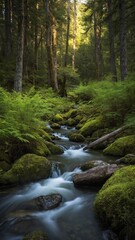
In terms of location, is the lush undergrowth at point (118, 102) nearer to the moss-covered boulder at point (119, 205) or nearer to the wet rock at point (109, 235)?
the moss-covered boulder at point (119, 205)

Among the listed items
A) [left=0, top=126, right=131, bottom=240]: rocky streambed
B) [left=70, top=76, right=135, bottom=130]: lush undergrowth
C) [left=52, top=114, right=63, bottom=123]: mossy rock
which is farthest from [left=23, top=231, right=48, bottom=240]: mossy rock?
[left=52, top=114, right=63, bottom=123]: mossy rock

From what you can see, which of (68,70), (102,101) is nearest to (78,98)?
(68,70)

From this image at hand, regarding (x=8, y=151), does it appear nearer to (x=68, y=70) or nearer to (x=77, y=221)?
(x=77, y=221)

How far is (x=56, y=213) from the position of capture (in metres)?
5.34

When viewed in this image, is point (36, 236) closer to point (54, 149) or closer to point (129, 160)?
point (129, 160)

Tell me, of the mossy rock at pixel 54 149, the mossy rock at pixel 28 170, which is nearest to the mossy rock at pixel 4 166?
the mossy rock at pixel 28 170

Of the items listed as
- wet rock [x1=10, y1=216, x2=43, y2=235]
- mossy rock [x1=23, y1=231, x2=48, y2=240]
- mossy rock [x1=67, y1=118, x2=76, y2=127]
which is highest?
mossy rock [x1=67, y1=118, x2=76, y2=127]

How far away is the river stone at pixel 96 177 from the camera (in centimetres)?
626

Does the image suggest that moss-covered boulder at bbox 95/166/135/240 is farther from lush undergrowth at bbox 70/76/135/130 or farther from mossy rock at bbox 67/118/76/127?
mossy rock at bbox 67/118/76/127

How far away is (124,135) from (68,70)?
587 inches

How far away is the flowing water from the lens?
4664 millimetres

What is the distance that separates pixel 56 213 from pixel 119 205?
1457 mm

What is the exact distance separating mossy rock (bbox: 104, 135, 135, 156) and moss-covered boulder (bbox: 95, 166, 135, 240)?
10.9ft

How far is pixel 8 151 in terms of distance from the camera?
7.66 metres
